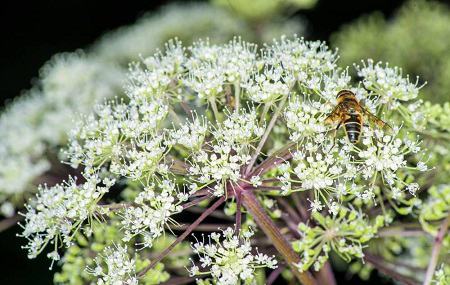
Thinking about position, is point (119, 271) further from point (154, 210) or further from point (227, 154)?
point (227, 154)

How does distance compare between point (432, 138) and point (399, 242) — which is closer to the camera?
point (432, 138)

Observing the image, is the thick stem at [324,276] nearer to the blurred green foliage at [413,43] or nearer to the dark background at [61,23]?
the blurred green foliage at [413,43]

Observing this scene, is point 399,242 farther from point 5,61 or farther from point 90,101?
point 5,61

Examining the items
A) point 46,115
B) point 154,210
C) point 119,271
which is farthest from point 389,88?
point 46,115

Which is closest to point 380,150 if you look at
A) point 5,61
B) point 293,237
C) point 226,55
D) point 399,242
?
point 293,237

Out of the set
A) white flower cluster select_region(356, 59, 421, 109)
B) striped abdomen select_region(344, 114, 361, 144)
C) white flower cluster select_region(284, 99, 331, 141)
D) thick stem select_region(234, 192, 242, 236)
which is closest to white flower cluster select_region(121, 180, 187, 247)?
thick stem select_region(234, 192, 242, 236)

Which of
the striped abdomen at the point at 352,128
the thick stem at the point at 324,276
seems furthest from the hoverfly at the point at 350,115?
the thick stem at the point at 324,276
